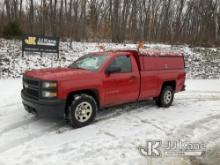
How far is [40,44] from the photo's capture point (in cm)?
1745

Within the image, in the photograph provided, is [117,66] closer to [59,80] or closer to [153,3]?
[59,80]

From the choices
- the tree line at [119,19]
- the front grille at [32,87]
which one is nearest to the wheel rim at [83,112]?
the front grille at [32,87]

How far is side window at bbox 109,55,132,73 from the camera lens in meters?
7.37

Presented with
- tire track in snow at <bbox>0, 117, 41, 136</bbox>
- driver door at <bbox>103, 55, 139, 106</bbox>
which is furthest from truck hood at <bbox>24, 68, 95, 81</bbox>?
tire track in snow at <bbox>0, 117, 41, 136</bbox>

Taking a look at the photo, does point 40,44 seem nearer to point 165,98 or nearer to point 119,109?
point 119,109

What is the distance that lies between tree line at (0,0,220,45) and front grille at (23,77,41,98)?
1594 cm

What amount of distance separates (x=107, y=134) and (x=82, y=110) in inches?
34.6

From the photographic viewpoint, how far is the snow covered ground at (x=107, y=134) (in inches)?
190

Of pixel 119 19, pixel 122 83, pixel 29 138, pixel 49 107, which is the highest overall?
pixel 119 19

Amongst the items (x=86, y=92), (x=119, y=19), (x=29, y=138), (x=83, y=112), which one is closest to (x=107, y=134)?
(x=83, y=112)

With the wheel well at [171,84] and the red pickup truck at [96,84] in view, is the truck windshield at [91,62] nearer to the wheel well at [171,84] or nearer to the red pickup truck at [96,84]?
the red pickup truck at [96,84]

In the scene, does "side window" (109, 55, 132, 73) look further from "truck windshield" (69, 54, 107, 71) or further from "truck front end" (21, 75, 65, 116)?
"truck front end" (21, 75, 65, 116)

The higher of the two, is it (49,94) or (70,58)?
(70,58)

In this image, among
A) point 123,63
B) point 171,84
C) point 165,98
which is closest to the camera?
point 123,63
